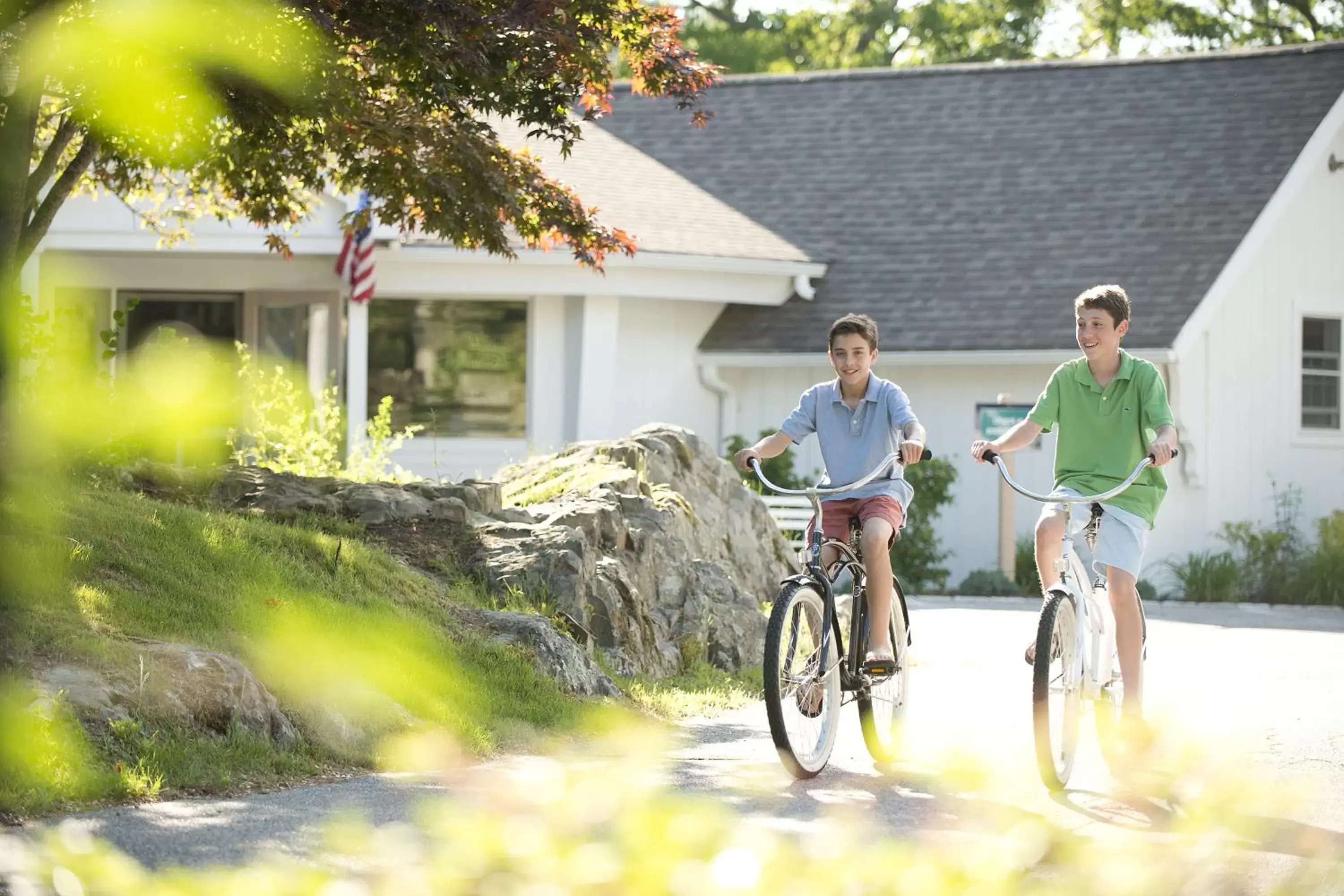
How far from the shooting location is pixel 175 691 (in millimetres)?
7176

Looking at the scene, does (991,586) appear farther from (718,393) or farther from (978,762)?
(978,762)

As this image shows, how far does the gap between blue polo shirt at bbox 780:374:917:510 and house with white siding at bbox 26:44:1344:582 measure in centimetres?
1197

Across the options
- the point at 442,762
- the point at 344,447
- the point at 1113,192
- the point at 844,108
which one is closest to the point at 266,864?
the point at 442,762

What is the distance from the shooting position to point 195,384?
19.2 metres

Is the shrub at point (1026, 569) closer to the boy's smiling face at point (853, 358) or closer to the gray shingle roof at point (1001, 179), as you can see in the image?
the gray shingle roof at point (1001, 179)

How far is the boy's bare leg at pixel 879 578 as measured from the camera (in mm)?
7500

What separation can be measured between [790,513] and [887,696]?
1163 cm

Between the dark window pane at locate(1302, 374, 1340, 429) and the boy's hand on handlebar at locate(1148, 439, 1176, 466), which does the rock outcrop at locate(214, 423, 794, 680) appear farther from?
the dark window pane at locate(1302, 374, 1340, 429)

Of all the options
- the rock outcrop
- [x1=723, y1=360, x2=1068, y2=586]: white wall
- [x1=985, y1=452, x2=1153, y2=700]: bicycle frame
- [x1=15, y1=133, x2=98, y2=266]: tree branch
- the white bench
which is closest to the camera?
[x1=985, y1=452, x2=1153, y2=700]: bicycle frame

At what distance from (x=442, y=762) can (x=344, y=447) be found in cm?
1196

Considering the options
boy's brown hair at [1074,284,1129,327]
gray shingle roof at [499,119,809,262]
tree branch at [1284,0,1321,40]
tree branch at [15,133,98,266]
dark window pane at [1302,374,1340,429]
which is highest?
tree branch at [1284,0,1321,40]

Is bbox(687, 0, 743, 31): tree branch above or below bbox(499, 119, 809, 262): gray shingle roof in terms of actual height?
above

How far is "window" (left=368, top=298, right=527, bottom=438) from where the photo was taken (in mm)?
20531

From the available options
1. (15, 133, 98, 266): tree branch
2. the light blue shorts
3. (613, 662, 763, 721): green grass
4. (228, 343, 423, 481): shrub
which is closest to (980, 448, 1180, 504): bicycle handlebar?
the light blue shorts
